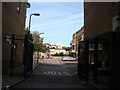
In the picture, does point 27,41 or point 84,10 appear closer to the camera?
point 27,41

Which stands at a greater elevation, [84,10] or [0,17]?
[84,10]

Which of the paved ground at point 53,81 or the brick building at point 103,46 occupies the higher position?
the brick building at point 103,46

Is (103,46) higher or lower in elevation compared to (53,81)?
higher

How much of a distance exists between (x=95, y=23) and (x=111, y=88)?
2074 cm

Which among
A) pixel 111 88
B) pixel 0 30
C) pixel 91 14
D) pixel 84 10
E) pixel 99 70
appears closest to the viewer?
pixel 111 88

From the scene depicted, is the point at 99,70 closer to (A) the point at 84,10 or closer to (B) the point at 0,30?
(B) the point at 0,30

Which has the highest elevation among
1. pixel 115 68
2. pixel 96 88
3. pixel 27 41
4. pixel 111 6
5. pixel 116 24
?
pixel 111 6

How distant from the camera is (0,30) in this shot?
2058 cm

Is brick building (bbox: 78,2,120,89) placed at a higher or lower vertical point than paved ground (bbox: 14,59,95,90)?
higher

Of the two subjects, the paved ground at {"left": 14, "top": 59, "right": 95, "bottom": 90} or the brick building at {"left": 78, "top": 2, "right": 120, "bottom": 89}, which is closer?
the brick building at {"left": 78, "top": 2, "right": 120, "bottom": 89}

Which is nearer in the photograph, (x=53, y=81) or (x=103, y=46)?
(x=53, y=81)

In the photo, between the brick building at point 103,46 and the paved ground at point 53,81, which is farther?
the paved ground at point 53,81

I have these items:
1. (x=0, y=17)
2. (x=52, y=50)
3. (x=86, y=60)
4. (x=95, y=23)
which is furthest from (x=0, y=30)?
(x=52, y=50)

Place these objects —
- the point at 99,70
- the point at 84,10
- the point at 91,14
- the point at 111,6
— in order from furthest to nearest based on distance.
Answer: the point at 84,10, the point at 91,14, the point at 111,6, the point at 99,70
